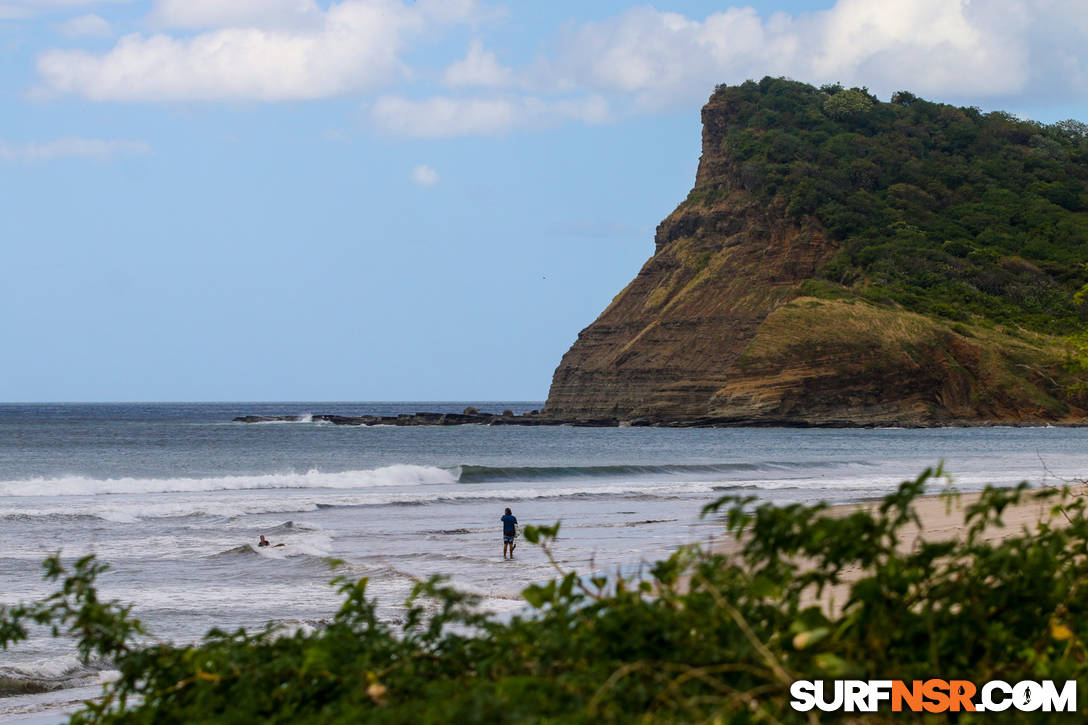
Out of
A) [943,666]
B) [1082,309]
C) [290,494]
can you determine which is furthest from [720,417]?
[943,666]

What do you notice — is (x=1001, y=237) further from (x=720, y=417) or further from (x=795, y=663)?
(x=795, y=663)

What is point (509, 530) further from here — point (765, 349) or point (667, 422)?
point (667, 422)

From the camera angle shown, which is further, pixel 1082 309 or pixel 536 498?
pixel 1082 309

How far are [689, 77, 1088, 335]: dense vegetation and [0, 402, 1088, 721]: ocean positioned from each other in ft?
89.3

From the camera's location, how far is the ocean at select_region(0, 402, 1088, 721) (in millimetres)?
13312

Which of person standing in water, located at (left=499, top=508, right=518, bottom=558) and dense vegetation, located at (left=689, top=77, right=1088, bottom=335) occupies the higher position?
dense vegetation, located at (left=689, top=77, right=1088, bottom=335)

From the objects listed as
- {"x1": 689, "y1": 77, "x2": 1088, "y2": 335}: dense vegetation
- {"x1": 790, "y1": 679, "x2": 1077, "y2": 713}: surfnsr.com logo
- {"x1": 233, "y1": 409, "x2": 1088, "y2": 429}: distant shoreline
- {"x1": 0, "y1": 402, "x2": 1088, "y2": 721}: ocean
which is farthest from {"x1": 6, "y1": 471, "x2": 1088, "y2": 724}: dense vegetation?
{"x1": 689, "y1": 77, "x2": 1088, "y2": 335}: dense vegetation

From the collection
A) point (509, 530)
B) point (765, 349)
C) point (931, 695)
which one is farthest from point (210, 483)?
point (765, 349)

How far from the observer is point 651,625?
12.3 ft

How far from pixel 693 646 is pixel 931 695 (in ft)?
2.61

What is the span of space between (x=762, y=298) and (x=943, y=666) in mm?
87825

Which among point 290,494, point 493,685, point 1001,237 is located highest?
point 1001,237

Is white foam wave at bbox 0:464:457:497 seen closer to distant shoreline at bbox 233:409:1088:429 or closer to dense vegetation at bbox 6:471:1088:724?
dense vegetation at bbox 6:471:1088:724

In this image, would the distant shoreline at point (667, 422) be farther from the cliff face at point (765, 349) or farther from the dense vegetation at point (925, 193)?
the dense vegetation at point (925, 193)
